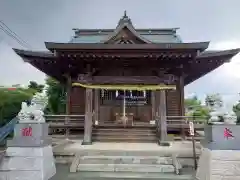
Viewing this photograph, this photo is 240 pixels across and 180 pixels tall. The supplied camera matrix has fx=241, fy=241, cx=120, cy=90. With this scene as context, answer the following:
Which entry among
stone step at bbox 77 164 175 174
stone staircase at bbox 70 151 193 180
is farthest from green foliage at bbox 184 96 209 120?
stone step at bbox 77 164 175 174

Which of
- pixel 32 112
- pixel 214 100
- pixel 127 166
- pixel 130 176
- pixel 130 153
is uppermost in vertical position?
pixel 214 100

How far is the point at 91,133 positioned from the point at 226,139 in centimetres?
680

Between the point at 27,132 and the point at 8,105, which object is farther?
the point at 8,105

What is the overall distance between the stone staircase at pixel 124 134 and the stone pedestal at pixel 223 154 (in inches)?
220

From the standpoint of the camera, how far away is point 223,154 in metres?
6.26

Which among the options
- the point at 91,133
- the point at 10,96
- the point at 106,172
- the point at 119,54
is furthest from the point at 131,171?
the point at 10,96

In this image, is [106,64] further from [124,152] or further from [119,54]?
[124,152]

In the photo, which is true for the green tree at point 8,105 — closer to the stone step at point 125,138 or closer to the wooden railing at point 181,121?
the stone step at point 125,138

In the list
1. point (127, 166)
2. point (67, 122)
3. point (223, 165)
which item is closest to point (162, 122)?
point (127, 166)

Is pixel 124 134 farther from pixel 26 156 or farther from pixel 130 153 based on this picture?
pixel 26 156

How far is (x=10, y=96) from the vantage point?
1694 centimetres

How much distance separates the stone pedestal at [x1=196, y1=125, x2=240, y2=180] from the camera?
6.20m

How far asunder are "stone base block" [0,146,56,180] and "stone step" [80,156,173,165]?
1.84 meters

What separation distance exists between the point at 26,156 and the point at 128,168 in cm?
310
